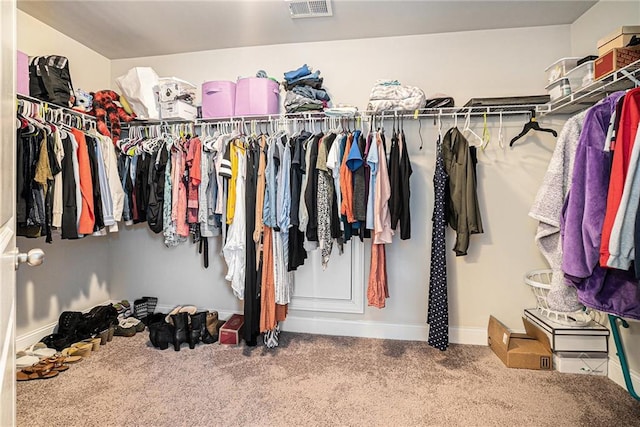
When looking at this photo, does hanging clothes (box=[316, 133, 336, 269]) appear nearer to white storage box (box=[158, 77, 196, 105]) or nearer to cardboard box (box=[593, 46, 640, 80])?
white storage box (box=[158, 77, 196, 105])

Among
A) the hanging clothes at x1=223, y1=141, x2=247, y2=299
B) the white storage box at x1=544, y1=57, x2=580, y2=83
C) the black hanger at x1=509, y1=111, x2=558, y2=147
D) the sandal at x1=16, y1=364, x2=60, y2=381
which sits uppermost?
the white storage box at x1=544, y1=57, x2=580, y2=83

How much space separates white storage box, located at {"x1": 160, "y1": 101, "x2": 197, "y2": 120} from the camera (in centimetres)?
266

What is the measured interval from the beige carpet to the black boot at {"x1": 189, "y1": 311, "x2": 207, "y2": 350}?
0.12 meters

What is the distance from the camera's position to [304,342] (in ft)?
8.72

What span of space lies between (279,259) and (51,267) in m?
1.81

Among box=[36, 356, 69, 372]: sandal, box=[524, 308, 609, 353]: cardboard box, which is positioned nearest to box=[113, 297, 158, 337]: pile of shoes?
box=[36, 356, 69, 372]: sandal

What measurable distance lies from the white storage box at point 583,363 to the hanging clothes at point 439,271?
690 millimetres

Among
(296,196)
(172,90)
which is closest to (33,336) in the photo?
(172,90)

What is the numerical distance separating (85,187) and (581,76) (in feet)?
10.5

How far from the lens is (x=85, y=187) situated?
7.63 ft

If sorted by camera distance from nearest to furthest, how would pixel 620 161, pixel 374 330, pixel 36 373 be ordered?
pixel 620 161 → pixel 36 373 → pixel 374 330

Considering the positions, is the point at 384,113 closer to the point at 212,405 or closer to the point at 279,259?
the point at 279,259

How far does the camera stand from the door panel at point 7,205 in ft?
2.27

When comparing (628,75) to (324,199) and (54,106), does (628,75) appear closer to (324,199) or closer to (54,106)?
(324,199)
